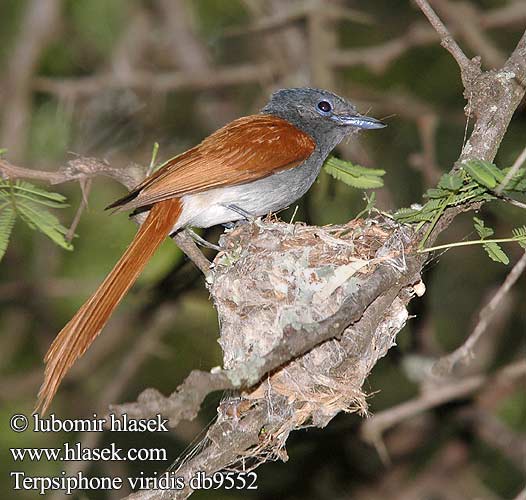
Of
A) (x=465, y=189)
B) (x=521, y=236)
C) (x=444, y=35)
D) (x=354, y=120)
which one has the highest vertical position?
(x=354, y=120)

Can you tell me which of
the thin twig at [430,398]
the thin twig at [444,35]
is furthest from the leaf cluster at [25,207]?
the thin twig at [430,398]

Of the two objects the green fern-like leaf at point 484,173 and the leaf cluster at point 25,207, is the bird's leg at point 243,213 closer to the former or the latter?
the leaf cluster at point 25,207

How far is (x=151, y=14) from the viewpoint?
8.66 meters

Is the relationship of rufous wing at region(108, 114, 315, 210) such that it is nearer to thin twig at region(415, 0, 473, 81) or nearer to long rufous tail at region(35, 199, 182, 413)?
long rufous tail at region(35, 199, 182, 413)

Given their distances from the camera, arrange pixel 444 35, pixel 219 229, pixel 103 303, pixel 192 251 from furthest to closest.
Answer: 1. pixel 219 229
2. pixel 192 251
3. pixel 103 303
4. pixel 444 35

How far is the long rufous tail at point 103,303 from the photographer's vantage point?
12.5 ft

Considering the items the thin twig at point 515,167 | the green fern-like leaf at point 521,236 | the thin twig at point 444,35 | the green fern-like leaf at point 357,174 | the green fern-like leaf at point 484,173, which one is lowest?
the thin twig at point 515,167

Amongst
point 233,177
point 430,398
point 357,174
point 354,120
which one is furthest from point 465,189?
point 430,398

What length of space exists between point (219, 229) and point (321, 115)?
1462 mm

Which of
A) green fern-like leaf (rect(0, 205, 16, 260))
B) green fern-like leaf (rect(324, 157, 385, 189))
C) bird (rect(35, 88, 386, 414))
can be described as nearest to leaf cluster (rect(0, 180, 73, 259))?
green fern-like leaf (rect(0, 205, 16, 260))

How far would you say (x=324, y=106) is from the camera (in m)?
5.88

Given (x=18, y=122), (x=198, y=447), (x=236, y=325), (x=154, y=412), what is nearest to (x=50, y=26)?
(x=18, y=122)

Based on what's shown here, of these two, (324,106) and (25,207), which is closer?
(25,207)

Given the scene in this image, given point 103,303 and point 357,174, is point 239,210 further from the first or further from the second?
point 103,303
